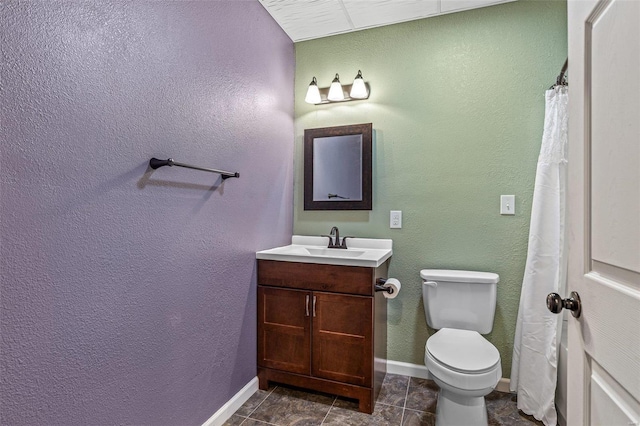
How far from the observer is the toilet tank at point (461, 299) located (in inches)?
71.4

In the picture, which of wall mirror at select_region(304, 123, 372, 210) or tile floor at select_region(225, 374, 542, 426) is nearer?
tile floor at select_region(225, 374, 542, 426)

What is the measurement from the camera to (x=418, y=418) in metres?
1.69

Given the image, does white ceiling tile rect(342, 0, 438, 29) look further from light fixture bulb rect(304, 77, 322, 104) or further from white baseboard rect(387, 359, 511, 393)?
white baseboard rect(387, 359, 511, 393)

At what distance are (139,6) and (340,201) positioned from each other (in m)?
1.54

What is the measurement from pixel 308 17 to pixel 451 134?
1.23 metres

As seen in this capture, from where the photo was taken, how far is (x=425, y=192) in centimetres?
212

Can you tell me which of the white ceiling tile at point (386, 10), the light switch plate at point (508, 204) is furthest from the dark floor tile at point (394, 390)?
the white ceiling tile at point (386, 10)

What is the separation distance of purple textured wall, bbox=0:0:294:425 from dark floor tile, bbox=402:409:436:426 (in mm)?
906

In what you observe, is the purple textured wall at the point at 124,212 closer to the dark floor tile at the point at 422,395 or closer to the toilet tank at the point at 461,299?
the dark floor tile at the point at 422,395

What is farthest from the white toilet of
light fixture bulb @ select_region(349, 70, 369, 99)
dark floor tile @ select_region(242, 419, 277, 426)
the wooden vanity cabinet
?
light fixture bulb @ select_region(349, 70, 369, 99)

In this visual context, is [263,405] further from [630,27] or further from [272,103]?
[630,27]

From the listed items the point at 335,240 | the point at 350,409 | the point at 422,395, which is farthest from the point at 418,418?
the point at 335,240

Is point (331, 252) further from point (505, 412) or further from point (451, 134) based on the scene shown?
point (505, 412)

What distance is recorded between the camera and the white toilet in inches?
55.6
